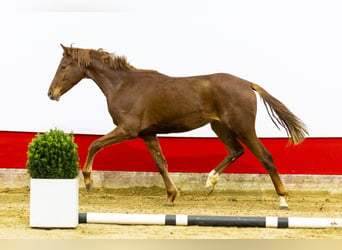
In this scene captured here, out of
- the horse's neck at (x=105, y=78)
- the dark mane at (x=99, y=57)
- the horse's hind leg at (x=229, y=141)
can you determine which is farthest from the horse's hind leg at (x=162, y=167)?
the dark mane at (x=99, y=57)

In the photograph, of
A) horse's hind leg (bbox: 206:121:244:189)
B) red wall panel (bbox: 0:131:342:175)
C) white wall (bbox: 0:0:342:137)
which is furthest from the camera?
red wall panel (bbox: 0:131:342:175)

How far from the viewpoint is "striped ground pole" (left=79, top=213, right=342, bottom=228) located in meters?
7.10

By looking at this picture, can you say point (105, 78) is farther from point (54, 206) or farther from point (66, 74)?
point (54, 206)

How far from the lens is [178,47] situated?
9992 millimetres

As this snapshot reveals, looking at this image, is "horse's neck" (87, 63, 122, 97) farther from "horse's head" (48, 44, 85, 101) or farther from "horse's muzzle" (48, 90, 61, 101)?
"horse's muzzle" (48, 90, 61, 101)

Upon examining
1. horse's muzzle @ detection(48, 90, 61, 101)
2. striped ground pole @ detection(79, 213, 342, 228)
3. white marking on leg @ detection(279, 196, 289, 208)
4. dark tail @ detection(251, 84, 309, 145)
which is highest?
horse's muzzle @ detection(48, 90, 61, 101)

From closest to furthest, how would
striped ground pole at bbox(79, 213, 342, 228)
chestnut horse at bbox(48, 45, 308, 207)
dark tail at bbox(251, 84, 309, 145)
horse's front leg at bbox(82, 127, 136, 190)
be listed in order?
striped ground pole at bbox(79, 213, 342, 228) < horse's front leg at bbox(82, 127, 136, 190) < chestnut horse at bbox(48, 45, 308, 207) < dark tail at bbox(251, 84, 309, 145)

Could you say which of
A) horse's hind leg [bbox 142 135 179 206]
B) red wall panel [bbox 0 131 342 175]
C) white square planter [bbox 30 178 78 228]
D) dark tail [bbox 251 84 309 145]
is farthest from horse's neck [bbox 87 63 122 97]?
white square planter [bbox 30 178 78 228]

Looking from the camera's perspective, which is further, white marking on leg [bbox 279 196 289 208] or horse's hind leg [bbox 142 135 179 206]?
horse's hind leg [bbox 142 135 179 206]

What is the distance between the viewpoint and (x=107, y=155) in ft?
33.7

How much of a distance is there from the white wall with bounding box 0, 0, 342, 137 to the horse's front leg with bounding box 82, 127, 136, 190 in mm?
1308

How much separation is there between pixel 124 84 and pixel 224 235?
2.90 meters

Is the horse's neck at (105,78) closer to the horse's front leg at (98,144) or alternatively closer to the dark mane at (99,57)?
the dark mane at (99,57)

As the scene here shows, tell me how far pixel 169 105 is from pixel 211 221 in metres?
2.20
